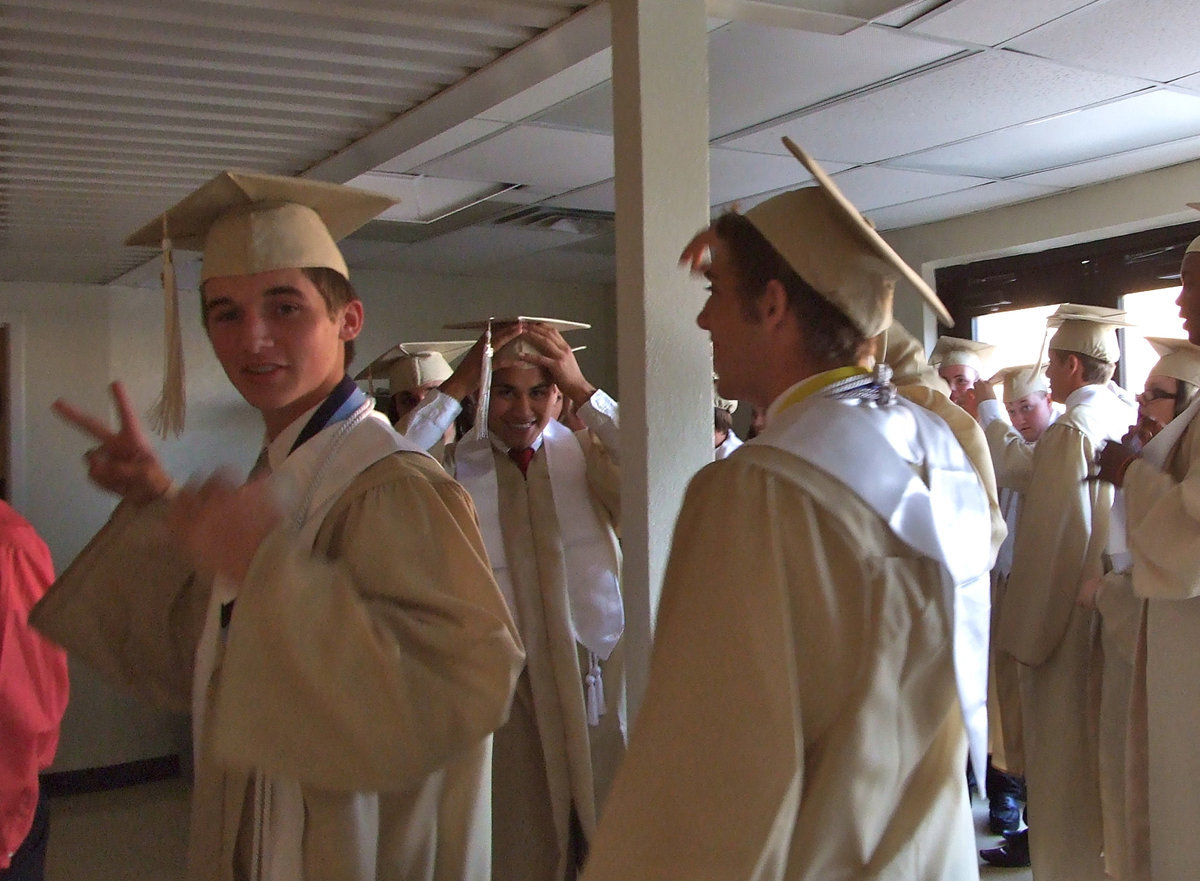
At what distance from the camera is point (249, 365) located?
1.37 m

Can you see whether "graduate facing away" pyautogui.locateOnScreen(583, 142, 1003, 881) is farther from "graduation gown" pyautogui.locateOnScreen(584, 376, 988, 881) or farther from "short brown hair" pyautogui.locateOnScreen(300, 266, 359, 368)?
"short brown hair" pyautogui.locateOnScreen(300, 266, 359, 368)

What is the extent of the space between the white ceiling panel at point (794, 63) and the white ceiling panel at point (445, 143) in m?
0.77

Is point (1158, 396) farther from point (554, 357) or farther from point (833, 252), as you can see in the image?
point (833, 252)

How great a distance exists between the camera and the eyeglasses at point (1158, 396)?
3.37 m

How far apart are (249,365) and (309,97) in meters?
1.59

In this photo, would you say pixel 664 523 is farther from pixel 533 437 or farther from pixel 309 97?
pixel 309 97

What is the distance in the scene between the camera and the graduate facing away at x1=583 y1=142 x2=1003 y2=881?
112cm

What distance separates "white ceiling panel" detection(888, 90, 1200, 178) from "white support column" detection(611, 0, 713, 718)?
2.29m

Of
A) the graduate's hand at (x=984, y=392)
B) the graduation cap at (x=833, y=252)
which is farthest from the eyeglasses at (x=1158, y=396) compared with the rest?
the graduation cap at (x=833, y=252)

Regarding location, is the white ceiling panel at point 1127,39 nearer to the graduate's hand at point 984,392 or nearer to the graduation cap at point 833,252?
the graduate's hand at point 984,392

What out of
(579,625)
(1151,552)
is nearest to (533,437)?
(579,625)

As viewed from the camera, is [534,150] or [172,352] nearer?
[172,352]

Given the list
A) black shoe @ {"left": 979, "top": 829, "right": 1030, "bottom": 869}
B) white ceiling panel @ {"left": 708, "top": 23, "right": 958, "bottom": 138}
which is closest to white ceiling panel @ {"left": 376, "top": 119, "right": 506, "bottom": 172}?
white ceiling panel @ {"left": 708, "top": 23, "right": 958, "bottom": 138}

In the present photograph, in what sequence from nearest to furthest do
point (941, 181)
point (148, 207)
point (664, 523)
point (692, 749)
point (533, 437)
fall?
point (692, 749), point (664, 523), point (533, 437), point (148, 207), point (941, 181)
